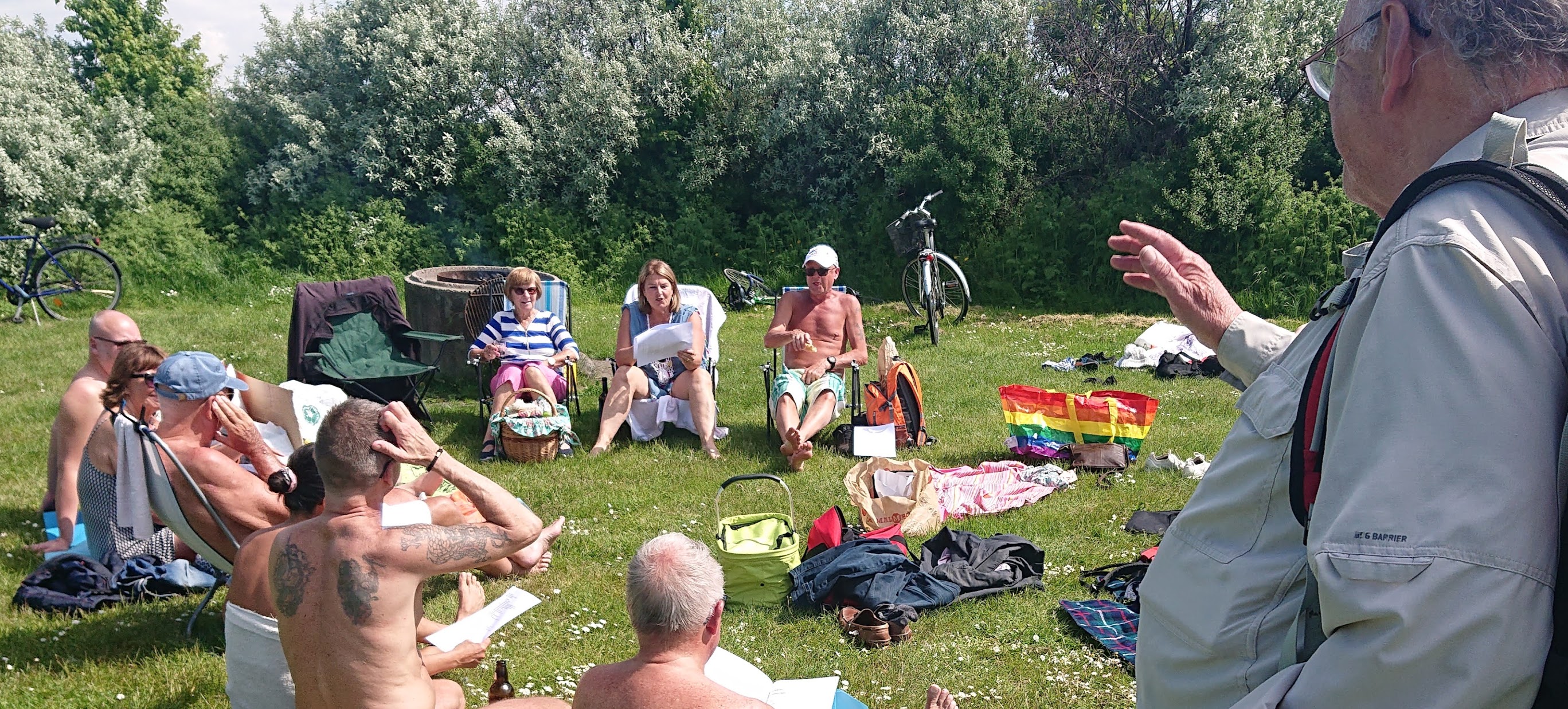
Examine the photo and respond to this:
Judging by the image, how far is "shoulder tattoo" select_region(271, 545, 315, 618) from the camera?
2674 mm

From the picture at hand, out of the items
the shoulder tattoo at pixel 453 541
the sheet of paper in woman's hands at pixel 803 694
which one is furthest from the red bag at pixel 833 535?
the shoulder tattoo at pixel 453 541

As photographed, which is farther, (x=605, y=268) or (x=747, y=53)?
(x=747, y=53)

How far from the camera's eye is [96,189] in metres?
13.0

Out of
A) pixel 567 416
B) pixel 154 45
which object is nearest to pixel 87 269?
pixel 567 416

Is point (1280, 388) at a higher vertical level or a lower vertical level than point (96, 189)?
lower

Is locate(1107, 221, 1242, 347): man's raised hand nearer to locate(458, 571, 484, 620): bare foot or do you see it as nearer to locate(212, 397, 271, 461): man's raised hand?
locate(458, 571, 484, 620): bare foot

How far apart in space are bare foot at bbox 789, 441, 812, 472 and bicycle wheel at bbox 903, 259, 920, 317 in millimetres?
5647

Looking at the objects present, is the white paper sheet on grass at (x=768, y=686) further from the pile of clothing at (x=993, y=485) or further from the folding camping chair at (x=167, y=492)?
the pile of clothing at (x=993, y=485)

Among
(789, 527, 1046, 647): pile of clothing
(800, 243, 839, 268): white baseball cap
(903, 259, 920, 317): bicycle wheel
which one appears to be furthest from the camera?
(903, 259, 920, 317): bicycle wheel

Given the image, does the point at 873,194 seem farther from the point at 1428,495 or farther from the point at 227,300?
the point at 1428,495

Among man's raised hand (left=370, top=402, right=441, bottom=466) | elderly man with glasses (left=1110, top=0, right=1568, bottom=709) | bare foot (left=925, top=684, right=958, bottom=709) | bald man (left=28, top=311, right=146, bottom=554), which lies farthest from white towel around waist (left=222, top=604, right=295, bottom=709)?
elderly man with glasses (left=1110, top=0, right=1568, bottom=709)

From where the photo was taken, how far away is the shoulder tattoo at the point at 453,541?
273 centimetres

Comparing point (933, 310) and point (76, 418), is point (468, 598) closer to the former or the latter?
point (76, 418)

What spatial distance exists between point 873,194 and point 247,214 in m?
Answer: 9.08
